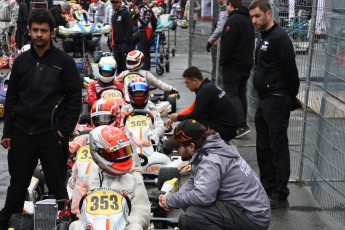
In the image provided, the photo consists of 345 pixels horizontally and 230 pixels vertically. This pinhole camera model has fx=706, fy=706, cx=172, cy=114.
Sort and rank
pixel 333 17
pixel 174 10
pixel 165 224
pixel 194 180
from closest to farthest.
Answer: pixel 194 180 → pixel 165 224 → pixel 333 17 → pixel 174 10

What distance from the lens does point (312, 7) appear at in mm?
7770

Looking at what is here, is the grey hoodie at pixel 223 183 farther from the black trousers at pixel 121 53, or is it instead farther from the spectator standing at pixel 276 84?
the black trousers at pixel 121 53

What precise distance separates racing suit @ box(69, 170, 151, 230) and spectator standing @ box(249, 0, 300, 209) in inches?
77.1

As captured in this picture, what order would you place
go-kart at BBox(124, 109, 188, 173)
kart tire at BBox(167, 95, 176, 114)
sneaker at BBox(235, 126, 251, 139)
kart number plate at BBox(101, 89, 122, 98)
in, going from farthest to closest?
1. kart tire at BBox(167, 95, 176, 114)
2. kart number plate at BBox(101, 89, 122, 98)
3. sneaker at BBox(235, 126, 251, 139)
4. go-kart at BBox(124, 109, 188, 173)

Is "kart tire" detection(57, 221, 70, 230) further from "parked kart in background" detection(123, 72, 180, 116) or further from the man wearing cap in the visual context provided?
"parked kart in background" detection(123, 72, 180, 116)

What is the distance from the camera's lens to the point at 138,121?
941cm

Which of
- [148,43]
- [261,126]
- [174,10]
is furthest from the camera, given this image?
[174,10]

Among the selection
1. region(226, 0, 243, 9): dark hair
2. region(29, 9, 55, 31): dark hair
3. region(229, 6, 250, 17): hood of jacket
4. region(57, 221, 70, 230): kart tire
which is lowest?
region(57, 221, 70, 230): kart tire

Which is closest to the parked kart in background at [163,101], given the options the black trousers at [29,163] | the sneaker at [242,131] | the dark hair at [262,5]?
the sneaker at [242,131]

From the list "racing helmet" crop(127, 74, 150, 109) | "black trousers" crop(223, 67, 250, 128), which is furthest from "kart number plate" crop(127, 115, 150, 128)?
"black trousers" crop(223, 67, 250, 128)

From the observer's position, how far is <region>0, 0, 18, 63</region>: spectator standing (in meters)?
19.1

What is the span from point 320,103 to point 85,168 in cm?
263

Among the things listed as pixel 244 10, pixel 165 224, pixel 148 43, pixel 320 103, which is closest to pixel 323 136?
pixel 320 103

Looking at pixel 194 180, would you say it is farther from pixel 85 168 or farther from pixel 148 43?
pixel 148 43
